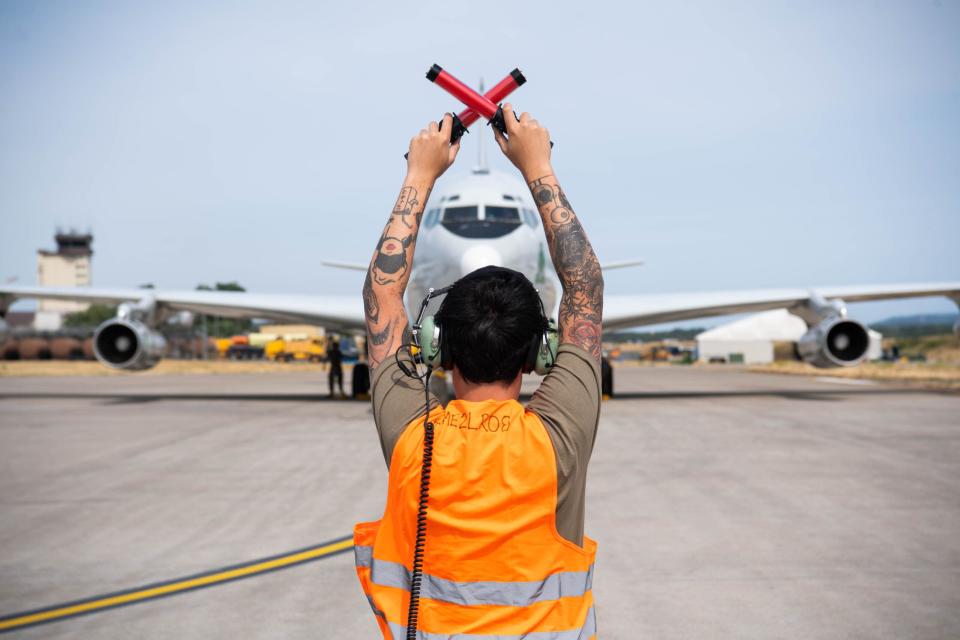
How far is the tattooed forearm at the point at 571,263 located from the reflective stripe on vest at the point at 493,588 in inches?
19.3

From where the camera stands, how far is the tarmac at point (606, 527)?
148 inches

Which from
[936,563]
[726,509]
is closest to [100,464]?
[726,509]

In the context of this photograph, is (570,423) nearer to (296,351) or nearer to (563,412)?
(563,412)

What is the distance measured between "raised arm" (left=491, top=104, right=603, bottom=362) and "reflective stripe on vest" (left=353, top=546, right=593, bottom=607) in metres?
0.49

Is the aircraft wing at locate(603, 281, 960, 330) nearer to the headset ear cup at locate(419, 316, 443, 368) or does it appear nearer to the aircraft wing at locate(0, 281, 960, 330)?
the aircraft wing at locate(0, 281, 960, 330)

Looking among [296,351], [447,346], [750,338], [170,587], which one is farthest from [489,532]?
[750,338]

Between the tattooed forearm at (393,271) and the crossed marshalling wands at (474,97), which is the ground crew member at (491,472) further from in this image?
the crossed marshalling wands at (474,97)

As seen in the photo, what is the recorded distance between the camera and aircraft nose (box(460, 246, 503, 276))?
37.2 ft

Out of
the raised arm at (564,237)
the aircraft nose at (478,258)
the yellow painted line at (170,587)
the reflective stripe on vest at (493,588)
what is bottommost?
the yellow painted line at (170,587)

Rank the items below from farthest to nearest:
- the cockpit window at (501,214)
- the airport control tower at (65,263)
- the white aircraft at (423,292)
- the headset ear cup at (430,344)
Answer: the airport control tower at (65,263), the white aircraft at (423,292), the cockpit window at (501,214), the headset ear cup at (430,344)

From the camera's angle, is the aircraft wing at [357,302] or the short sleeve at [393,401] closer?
the short sleeve at [393,401]

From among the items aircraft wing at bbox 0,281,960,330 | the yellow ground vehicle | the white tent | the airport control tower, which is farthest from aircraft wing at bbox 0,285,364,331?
the airport control tower

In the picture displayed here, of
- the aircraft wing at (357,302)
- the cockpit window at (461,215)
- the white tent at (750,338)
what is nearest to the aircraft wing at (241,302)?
the aircraft wing at (357,302)

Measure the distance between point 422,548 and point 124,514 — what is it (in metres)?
5.18
